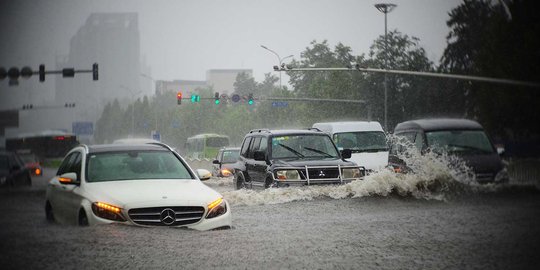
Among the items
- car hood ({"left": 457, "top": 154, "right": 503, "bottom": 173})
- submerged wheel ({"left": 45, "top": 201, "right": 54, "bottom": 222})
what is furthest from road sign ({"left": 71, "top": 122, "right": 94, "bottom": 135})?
submerged wheel ({"left": 45, "top": 201, "right": 54, "bottom": 222})

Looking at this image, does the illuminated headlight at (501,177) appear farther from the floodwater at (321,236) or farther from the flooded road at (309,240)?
the flooded road at (309,240)

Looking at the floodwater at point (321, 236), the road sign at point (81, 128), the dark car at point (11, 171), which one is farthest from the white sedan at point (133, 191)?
the road sign at point (81, 128)

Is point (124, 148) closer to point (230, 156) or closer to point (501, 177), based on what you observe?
point (501, 177)

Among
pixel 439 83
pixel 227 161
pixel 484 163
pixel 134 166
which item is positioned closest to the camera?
pixel 134 166

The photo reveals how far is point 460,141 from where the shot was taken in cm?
2075

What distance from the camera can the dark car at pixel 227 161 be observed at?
34.7 meters

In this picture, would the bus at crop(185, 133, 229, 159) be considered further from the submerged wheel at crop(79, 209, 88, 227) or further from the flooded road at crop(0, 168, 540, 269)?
the submerged wheel at crop(79, 209, 88, 227)

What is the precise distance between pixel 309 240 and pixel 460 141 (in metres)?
10.2

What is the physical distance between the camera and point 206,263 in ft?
30.9

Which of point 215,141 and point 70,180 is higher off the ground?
point 70,180

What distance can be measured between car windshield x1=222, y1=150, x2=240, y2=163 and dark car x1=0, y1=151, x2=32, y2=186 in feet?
38.7

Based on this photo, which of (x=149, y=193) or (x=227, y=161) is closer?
(x=149, y=193)

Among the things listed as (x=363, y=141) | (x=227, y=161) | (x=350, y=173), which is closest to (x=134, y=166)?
(x=350, y=173)

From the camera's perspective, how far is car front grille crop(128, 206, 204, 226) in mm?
10578
